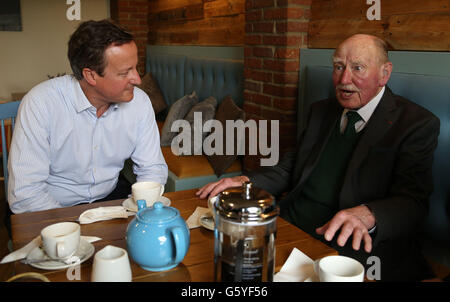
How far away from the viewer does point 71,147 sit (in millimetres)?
1768

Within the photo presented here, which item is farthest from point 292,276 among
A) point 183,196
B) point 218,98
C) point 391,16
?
point 218,98

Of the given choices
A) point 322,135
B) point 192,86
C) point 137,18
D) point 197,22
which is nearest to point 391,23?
point 322,135

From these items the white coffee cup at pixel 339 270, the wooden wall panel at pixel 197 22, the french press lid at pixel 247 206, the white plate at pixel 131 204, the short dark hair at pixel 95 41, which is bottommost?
the white plate at pixel 131 204

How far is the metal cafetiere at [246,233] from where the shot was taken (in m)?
0.76

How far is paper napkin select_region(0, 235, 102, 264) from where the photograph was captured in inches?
38.0

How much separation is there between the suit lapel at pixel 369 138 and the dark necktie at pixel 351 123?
10 centimetres

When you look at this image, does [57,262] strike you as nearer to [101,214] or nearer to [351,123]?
[101,214]

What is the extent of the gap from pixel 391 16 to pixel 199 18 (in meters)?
2.53

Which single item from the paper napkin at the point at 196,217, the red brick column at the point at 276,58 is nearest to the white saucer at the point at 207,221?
the paper napkin at the point at 196,217

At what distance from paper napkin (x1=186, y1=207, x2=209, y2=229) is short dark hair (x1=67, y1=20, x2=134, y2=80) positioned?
31.7 inches

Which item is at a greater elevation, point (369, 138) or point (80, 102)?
point (80, 102)

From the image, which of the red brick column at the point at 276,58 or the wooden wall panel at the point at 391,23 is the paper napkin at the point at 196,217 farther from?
the red brick column at the point at 276,58

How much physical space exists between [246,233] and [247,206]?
0.06m

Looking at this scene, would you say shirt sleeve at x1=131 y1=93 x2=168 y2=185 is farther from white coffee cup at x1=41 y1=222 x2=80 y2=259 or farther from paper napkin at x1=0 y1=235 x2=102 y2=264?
white coffee cup at x1=41 y1=222 x2=80 y2=259
